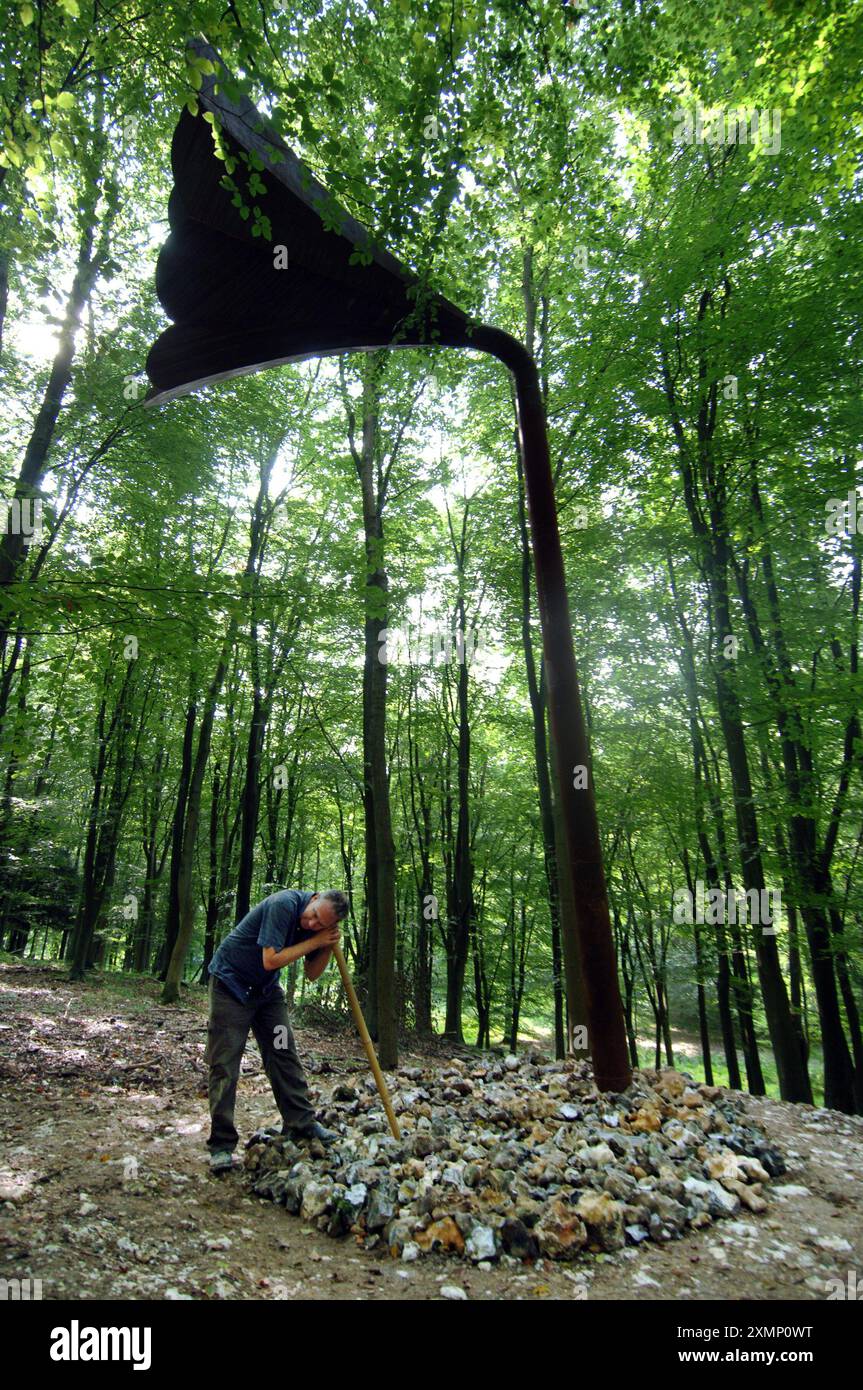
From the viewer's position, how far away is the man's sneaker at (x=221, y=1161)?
151 inches

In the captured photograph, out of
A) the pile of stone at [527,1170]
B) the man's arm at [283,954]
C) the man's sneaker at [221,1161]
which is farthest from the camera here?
the man's arm at [283,954]

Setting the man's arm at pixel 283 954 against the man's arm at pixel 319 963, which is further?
the man's arm at pixel 319 963

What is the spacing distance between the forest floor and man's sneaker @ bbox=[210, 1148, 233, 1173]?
0.06m

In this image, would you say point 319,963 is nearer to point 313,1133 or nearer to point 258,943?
point 258,943

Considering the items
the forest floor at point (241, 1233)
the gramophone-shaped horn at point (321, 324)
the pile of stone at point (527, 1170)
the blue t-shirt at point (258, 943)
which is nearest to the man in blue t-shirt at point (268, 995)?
the blue t-shirt at point (258, 943)

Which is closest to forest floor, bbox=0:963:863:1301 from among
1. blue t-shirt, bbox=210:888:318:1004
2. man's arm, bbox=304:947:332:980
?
blue t-shirt, bbox=210:888:318:1004

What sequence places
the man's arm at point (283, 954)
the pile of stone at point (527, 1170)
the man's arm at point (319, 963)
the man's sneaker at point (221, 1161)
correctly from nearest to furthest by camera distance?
the pile of stone at point (527, 1170)
the man's sneaker at point (221, 1161)
the man's arm at point (283, 954)
the man's arm at point (319, 963)

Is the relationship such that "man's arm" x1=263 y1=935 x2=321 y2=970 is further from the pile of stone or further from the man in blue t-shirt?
the pile of stone

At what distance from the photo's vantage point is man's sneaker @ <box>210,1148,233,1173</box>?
383 cm

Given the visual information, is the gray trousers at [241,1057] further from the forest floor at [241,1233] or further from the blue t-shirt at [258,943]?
the forest floor at [241,1233]

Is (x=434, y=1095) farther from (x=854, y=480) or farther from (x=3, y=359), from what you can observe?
(x=3, y=359)

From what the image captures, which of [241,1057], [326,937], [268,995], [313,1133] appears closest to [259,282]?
[326,937]

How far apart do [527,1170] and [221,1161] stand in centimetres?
193
